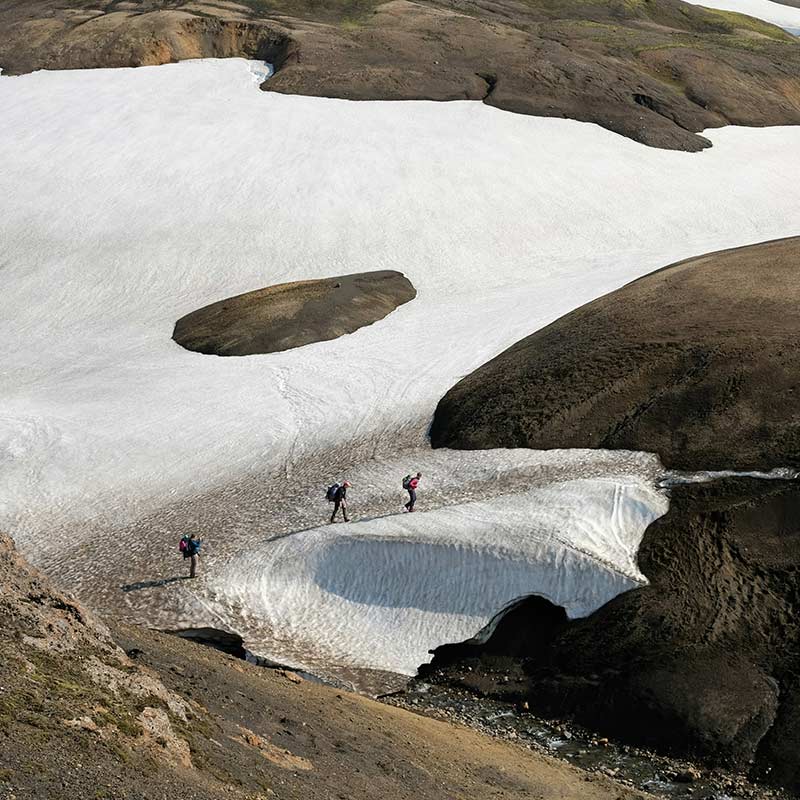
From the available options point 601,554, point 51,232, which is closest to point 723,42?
point 51,232

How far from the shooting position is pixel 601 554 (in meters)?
29.9

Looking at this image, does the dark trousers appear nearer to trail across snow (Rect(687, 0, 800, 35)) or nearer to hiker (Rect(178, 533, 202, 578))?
hiker (Rect(178, 533, 202, 578))

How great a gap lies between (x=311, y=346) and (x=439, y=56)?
150 feet

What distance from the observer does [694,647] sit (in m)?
26.5

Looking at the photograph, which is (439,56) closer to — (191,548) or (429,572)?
(429,572)

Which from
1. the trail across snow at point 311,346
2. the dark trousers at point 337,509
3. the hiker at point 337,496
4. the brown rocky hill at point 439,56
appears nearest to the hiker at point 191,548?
the trail across snow at point 311,346

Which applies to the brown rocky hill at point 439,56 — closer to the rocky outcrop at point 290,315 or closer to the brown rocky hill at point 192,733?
the rocky outcrop at point 290,315

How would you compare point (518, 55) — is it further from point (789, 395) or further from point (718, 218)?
point (789, 395)

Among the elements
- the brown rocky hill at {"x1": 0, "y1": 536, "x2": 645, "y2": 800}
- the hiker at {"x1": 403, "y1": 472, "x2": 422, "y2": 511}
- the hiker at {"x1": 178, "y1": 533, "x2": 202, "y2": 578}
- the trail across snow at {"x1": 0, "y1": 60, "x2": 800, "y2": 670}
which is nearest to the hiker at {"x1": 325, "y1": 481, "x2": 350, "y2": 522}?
the trail across snow at {"x1": 0, "y1": 60, "x2": 800, "y2": 670}

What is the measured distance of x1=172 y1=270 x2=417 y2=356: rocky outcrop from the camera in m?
52.0

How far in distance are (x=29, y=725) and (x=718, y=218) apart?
65714 millimetres

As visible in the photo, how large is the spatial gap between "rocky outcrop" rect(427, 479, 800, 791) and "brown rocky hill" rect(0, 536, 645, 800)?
9.04ft

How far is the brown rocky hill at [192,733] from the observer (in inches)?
593

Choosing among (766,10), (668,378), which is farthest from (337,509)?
(766,10)
